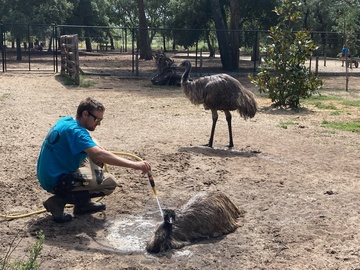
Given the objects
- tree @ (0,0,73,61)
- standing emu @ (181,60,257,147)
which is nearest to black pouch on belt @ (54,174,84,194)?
standing emu @ (181,60,257,147)

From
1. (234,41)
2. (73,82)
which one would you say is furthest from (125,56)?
(73,82)

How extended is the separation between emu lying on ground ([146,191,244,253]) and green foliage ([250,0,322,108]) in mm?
8628

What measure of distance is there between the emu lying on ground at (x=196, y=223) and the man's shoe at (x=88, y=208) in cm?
99

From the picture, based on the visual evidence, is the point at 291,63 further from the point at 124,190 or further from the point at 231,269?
the point at 231,269

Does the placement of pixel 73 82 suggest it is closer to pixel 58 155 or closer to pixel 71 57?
pixel 71 57

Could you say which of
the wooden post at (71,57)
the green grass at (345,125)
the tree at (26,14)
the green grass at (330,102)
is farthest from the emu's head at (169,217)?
the tree at (26,14)

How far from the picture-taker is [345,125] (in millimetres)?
10781

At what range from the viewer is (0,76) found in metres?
20.2

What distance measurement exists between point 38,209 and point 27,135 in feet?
12.7

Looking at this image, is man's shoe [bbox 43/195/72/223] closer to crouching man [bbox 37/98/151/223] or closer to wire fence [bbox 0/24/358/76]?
crouching man [bbox 37/98/151/223]

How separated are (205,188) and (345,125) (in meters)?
5.47

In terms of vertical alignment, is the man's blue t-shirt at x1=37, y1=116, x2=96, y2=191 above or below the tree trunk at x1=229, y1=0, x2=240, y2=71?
below

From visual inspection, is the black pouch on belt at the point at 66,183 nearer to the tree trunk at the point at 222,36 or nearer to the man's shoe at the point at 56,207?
the man's shoe at the point at 56,207

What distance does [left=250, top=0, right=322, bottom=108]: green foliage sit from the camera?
13148 mm
